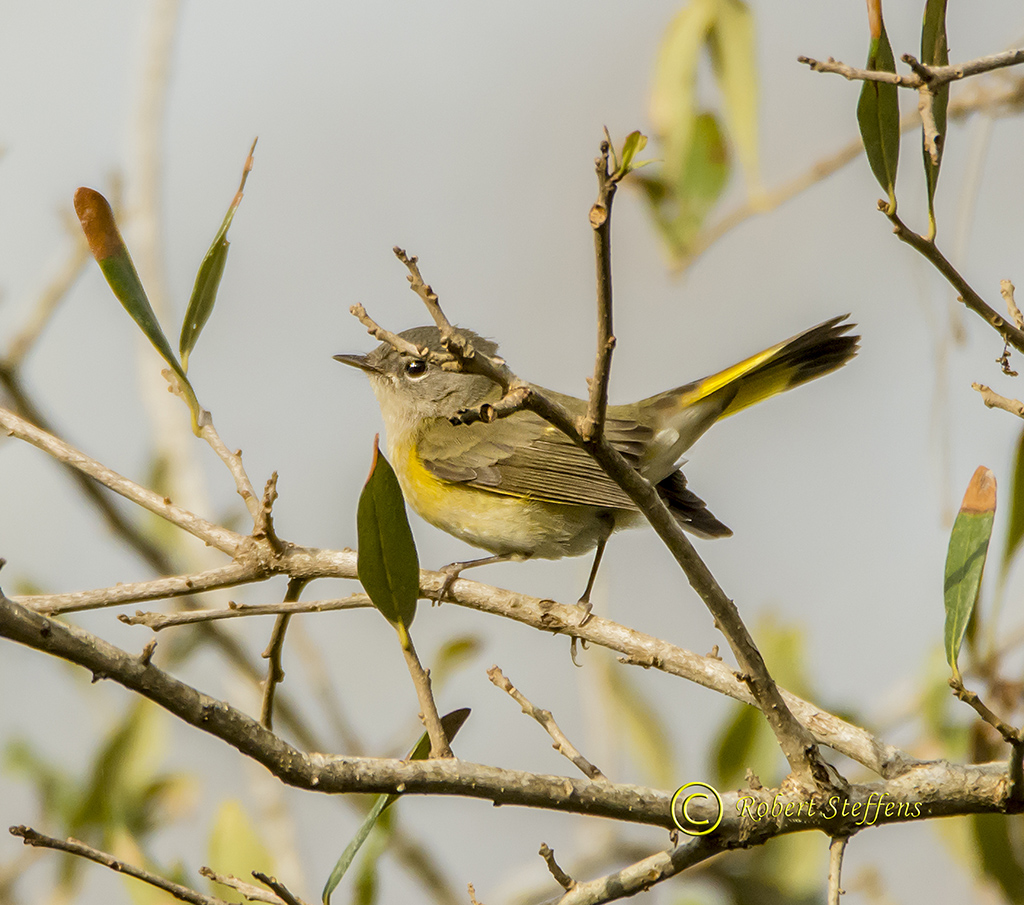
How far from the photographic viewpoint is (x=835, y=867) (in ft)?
5.11

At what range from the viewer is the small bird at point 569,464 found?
319 cm

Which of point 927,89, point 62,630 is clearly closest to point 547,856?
point 62,630

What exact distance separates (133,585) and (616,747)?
2.05m

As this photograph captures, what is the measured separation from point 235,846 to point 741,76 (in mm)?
2428

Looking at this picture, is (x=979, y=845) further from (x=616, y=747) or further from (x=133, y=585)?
(x=133, y=585)

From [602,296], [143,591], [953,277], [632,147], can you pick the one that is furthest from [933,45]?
[143,591]

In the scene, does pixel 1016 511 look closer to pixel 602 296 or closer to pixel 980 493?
pixel 980 493

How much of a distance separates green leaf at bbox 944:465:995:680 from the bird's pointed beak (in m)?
2.69

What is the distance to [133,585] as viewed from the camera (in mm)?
1981

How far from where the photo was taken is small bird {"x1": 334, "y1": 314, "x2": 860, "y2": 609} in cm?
319

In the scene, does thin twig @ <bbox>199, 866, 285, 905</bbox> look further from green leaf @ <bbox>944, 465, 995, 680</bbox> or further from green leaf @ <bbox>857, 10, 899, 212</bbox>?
green leaf @ <bbox>857, 10, 899, 212</bbox>

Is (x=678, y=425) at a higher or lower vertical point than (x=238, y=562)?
higher

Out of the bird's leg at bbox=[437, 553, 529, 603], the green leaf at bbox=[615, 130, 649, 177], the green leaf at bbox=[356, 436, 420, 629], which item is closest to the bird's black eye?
the bird's leg at bbox=[437, 553, 529, 603]

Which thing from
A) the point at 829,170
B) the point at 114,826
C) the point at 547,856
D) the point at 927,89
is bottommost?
the point at 114,826
